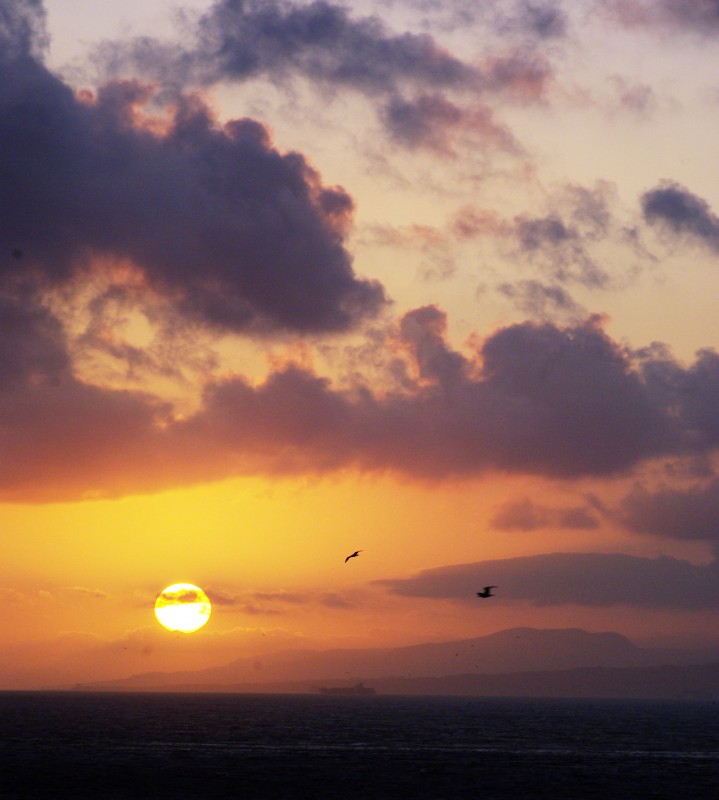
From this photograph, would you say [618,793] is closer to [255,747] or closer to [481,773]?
[481,773]

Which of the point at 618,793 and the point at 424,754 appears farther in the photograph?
the point at 424,754

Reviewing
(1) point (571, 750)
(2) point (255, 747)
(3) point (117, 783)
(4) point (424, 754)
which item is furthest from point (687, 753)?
(3) point (117, 783)

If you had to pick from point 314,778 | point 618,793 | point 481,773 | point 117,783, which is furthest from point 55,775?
point 618,793

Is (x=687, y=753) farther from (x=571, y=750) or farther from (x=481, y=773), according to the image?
(x=481, y=773)

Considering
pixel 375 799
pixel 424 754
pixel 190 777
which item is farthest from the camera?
pixel 424 754

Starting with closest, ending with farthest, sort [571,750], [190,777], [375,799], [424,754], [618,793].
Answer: [375,799]
[618,793]
[190,777]
[424,754]
[571,750]

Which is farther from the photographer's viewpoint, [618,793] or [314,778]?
[314,778]

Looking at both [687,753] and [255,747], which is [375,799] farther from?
[687,753]

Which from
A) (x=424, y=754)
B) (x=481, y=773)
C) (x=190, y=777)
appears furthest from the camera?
(x=424, y=754)
